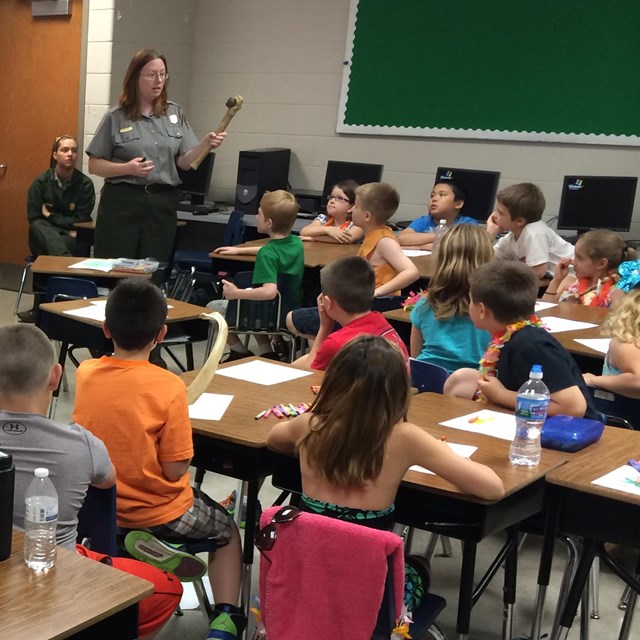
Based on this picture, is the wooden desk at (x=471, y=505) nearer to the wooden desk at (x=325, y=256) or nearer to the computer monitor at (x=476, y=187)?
the wooden desk at (x=325, y=256)

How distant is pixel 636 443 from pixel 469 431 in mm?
460

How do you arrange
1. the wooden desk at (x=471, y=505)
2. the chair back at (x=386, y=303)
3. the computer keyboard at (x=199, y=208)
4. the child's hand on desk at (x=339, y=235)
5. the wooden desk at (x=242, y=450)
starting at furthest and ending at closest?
1. the computer keyboard at (x=199, y=208)
2. the child's hand on desk at (x=339, y=235)
3. the chair back at (x=386, y=303)
4. the wooden desk at (x=242, y=450)
5. the wooden desk at (x=471, y=505)

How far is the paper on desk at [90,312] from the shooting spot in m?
3.99

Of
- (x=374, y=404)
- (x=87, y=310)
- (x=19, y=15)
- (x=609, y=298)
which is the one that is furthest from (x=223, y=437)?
(x=19, y=15)

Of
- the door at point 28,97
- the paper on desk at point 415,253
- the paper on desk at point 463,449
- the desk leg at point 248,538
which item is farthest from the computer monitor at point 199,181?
the paper on desk at point 463,449

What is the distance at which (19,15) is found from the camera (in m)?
8.24

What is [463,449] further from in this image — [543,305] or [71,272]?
[71,272]

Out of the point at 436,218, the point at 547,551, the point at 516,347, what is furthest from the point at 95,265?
the point at 547,551

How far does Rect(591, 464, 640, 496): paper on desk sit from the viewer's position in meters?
2.26

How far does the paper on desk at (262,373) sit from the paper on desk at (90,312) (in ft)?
3.02

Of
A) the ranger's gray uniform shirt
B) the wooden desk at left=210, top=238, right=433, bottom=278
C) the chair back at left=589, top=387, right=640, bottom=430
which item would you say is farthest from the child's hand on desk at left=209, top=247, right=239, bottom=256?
the chair back at left=589, top=387, right=640, bottom=430

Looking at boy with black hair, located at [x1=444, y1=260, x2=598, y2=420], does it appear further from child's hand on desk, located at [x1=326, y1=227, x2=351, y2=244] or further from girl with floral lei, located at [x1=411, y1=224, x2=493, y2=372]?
child's hand on desk, located at [x1=326, y1=227, x2=351, y2=244]

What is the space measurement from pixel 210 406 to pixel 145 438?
0.43m

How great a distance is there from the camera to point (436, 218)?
630cm
